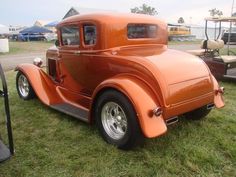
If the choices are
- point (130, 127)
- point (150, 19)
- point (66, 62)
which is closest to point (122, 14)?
point (150, 19)

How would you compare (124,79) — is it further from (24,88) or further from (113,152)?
(24,88)

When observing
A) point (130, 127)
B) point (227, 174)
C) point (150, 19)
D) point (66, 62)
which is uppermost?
point (150, 19)

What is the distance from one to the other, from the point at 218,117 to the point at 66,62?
2.75 m

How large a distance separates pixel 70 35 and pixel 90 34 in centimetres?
59

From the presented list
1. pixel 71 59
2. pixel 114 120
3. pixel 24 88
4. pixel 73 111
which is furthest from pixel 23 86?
pixel 114 120

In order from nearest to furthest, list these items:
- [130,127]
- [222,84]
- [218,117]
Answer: [130,127] < [218,117] < [222,84]

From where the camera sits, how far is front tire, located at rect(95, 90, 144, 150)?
3715 mm

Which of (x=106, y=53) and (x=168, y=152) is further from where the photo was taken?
(x=106, y=53)

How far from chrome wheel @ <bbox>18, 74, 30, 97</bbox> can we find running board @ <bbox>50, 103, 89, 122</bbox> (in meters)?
1.24

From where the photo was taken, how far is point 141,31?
16.0 feet

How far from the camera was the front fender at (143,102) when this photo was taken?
11.6 ft

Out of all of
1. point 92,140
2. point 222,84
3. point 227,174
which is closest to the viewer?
point 227,174

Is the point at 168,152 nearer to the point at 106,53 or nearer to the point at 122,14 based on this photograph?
the point at 106,53

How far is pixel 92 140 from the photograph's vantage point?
4215 mm
